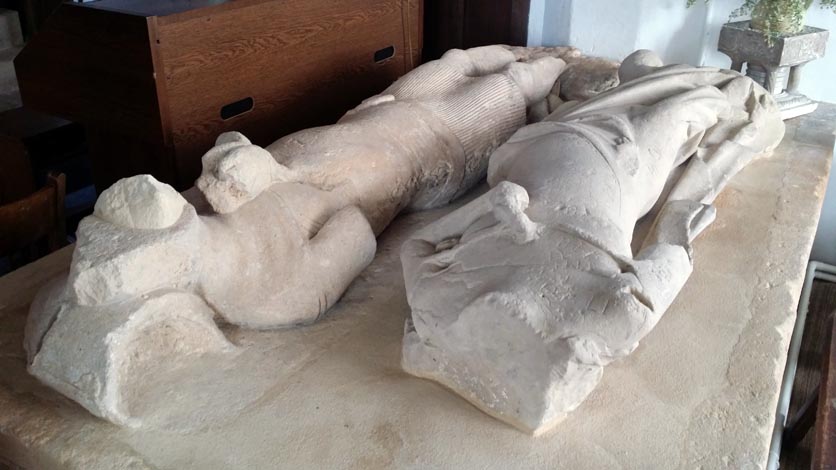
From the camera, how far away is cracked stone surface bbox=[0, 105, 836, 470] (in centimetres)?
163

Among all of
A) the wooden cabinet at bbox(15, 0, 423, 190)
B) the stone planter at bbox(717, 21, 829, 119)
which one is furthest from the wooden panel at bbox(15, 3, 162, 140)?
the stone planter at bbox(717, 21, 829, 119)

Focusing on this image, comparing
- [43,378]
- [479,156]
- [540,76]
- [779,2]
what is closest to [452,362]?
[43,378]

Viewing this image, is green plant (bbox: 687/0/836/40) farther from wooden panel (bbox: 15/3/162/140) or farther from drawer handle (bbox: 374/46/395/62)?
wooden panel (bbox: 15/3/162/140)

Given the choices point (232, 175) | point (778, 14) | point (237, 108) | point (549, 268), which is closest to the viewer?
point (549, 268)

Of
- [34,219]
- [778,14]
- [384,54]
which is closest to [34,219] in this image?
[34,219]

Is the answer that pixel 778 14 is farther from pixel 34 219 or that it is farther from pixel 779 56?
pixel 34 219

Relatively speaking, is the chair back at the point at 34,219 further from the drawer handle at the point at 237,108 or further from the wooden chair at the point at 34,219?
the drawer handle at the point at 237,108

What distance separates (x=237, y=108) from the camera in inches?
114

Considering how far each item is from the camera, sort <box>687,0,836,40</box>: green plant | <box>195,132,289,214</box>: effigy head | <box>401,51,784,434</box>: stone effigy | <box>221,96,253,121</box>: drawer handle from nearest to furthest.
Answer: <box>401,51,784,434</box>: stone effigy → <box>195,132,289,214</box>: effigy head → <box>221,96,253,121</box>: drawer handle → <box>687,0,836,40</box>: green plant

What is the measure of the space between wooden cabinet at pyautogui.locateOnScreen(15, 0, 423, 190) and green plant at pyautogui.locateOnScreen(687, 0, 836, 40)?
70.9 inches

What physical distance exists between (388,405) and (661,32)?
2.70 meters

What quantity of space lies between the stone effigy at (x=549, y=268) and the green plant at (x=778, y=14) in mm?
1243

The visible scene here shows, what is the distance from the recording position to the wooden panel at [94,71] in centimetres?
252

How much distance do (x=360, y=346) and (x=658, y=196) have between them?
1.12 meters
